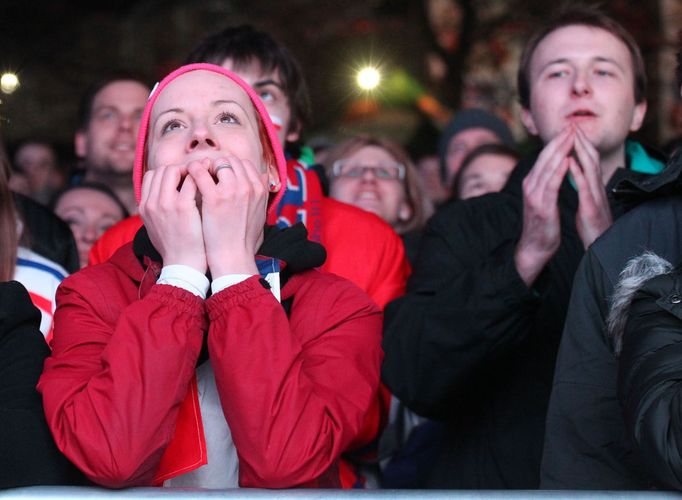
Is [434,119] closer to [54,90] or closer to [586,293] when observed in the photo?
[54,90]

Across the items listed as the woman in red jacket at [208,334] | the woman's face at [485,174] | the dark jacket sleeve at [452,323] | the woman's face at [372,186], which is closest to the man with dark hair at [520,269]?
the dark jacket sleeve at [452,323]

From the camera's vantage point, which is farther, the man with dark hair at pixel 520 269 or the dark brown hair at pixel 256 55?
the dark brown hair at pixel 256 55

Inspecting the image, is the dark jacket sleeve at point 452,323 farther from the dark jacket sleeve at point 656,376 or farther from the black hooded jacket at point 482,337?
the dark jacket sleeve at point 656,376

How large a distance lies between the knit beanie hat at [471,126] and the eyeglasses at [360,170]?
4.71ft

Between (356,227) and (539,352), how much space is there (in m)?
0.71

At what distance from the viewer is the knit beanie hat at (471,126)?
6.16 meters

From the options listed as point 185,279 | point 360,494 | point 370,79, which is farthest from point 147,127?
point 370,79

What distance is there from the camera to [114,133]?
15.7 feet

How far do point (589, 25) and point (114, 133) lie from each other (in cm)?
225

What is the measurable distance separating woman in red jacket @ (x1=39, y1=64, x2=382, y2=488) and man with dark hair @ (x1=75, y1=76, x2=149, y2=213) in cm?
222

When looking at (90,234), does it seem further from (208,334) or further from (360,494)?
(360,494)

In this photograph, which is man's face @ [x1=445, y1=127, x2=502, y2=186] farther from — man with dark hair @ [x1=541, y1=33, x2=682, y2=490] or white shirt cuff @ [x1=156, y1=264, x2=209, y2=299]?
white shirt cuff @ [x1=156, y1=264, x2=209, y2=299]

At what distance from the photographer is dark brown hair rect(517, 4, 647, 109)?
3520 mm

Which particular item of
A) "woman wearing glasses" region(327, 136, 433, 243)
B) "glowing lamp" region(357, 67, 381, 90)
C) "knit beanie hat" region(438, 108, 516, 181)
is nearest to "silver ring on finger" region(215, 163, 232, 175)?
"woman wearing glasses" region(327, 136, 433, 243)
